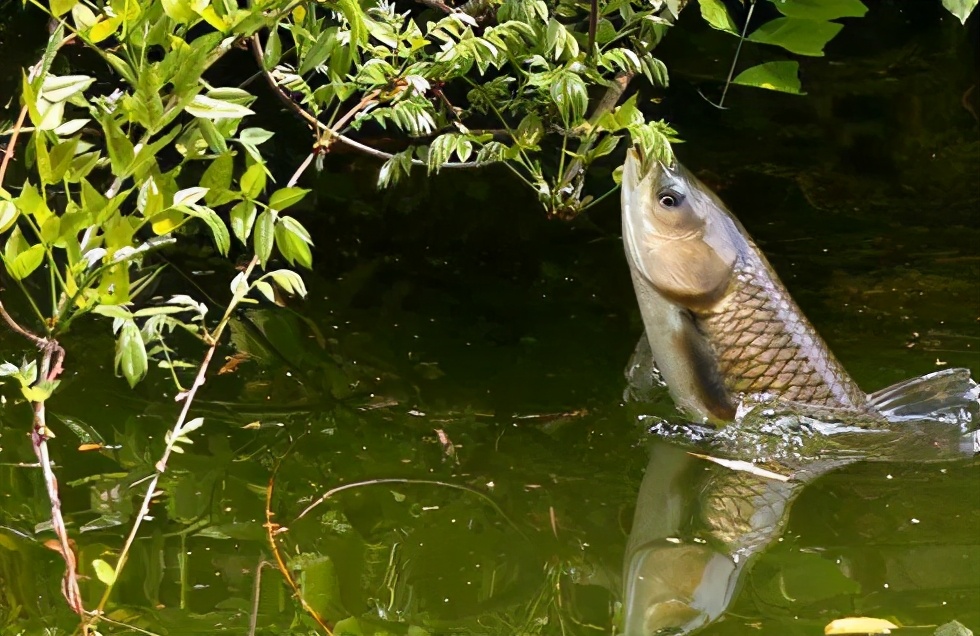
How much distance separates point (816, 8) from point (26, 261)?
66.3 inches

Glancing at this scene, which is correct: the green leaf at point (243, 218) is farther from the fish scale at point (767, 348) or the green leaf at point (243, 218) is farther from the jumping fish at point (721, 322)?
the fish scale at point (767, 348)

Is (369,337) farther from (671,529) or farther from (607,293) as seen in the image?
(671,529)

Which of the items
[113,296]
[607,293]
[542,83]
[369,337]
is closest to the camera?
[113,296]

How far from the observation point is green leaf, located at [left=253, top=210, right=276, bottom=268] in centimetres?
164

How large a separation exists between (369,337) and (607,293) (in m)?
0.85

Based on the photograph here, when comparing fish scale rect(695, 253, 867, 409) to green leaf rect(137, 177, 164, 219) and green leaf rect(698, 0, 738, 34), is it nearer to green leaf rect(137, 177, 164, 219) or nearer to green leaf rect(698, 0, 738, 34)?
green leaf rect(698, 0, 738, 34)

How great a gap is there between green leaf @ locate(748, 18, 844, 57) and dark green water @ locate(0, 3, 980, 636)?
0.98 m

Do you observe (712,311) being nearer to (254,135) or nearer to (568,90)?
(568,90)

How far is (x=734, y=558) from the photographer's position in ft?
6.98

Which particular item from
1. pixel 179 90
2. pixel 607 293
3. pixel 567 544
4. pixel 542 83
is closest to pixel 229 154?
pixel 179 90

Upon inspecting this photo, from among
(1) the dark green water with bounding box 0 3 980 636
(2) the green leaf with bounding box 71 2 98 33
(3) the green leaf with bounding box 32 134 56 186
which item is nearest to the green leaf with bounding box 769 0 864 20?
(1) the dark green water with bounding box 0 3 980 636

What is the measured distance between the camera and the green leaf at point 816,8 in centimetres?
224

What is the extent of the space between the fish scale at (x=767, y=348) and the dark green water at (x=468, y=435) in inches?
9.5

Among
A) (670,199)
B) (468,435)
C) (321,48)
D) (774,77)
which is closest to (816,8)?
(774,77)
